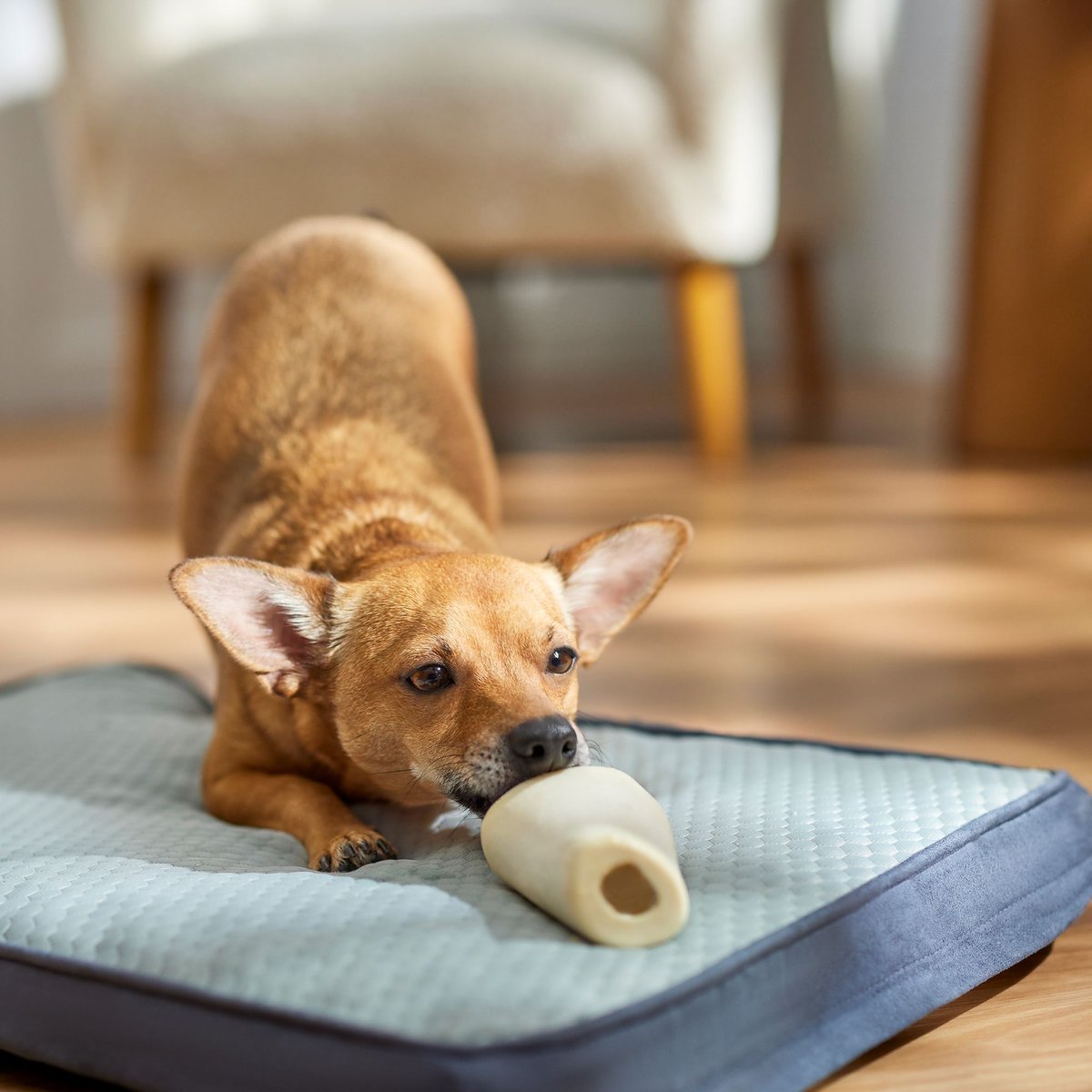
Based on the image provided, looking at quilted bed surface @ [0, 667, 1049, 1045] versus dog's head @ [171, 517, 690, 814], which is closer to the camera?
quilted bed surface @ [0, 667, 1049, 1045]

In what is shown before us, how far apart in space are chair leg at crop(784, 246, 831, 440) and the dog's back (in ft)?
8.72

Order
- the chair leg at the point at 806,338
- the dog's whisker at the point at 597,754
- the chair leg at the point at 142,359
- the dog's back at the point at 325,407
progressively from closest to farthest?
the dog's whisker at the point at 597,754 < the dog's back at the point at 325,407 < the chair leg at the point at 142,359 < the chair leg at the point at 806,338

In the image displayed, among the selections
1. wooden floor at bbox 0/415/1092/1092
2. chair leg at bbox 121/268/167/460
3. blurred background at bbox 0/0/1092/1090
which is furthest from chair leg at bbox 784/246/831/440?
chair leg at bbox 121/268/167/460

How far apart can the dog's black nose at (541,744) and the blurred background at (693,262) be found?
0.63 meters

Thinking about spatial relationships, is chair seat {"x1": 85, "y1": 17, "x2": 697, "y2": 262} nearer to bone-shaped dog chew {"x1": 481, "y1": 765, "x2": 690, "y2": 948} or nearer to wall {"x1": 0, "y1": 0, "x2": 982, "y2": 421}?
wall {"x1": 0, "y1": 0, "x2": 982, "y2": 421}

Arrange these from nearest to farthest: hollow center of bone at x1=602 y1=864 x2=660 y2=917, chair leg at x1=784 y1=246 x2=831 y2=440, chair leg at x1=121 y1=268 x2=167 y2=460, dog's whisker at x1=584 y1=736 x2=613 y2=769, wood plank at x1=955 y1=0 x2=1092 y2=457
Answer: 1. hollow center of bone at x1=602 y1=864 x2=660 y2=917
2. dog's whisker at x1=584 y1=736 x2=613 y2=769
3. wood plank at x1=955 y1=0 x2=1092 y2=457
4. chair leg at x1=121 y1=268 x2=167 y2=460
5. chair leg at x1=784 y1=246 x2=831 y2=440

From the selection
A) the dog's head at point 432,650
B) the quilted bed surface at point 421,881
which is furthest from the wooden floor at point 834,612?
the dog's head at point 432,650

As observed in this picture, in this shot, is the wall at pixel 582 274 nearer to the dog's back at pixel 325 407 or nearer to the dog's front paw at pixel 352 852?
the dog's back at pixel 325 407

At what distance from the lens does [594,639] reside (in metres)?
1.60

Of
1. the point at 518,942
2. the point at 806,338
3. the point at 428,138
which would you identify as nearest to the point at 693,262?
the point at 428,138

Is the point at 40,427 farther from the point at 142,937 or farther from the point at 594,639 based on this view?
the point at 142,937

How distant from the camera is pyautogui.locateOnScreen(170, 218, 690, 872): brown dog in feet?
4.48

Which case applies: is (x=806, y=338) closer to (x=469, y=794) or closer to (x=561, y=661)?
(x=561, y=661)

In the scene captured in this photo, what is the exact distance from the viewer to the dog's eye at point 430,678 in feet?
4.48
